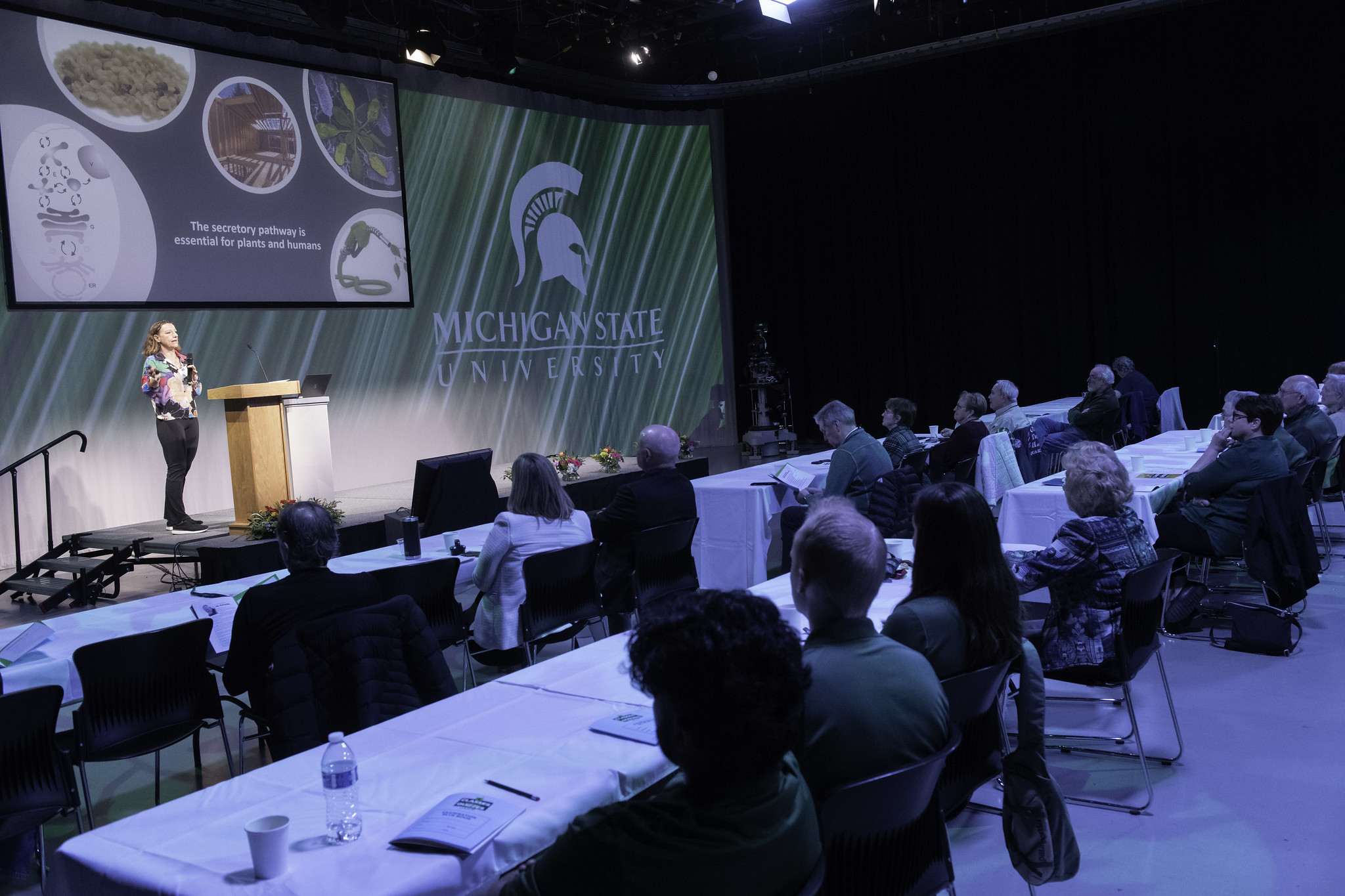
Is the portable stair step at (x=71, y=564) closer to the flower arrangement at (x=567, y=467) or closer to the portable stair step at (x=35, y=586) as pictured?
the portable stair step at (x=35, y=586)

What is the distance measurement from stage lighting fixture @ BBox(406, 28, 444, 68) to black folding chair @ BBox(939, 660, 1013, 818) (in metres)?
8.57

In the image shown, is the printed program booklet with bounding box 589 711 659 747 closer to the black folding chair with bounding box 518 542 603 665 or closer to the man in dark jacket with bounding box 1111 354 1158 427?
the black folding chair with bounding box 518 542 603 665

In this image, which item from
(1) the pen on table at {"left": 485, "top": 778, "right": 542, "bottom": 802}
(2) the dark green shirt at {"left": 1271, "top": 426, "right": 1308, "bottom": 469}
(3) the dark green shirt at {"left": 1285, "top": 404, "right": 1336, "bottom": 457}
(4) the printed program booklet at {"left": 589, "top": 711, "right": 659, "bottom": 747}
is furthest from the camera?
(3) the dark green shirt at {"left": 1285, "top": 404, "right": 1336, "bottom": 457}

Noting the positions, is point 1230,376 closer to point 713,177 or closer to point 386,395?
point 713,177

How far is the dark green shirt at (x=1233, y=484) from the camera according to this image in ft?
16.3

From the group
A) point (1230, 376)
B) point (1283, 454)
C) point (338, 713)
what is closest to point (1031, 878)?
point (338, 713)

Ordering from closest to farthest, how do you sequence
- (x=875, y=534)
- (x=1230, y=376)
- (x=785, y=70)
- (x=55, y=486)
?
(x=875, y=534) → (x=55, y=486) → (x=1230, y=376) → (x=785, y=70)

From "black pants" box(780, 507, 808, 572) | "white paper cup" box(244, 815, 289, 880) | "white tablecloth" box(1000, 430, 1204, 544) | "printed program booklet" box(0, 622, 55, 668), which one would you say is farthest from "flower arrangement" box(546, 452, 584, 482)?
"white paper cup" box(244, 815, 289, 880)

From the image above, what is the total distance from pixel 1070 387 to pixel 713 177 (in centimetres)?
577

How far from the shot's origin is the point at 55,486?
822 centimetres

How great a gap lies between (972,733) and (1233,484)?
339 centimetres

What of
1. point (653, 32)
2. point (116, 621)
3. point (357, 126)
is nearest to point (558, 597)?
point (116, 621)

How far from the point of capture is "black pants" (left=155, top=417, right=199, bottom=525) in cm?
775

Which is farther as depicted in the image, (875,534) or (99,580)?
(99,580)
